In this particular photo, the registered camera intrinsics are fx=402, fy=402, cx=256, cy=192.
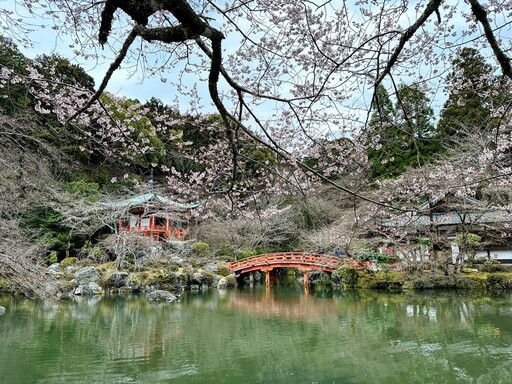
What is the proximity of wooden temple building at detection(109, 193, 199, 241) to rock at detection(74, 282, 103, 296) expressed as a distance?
2366mm

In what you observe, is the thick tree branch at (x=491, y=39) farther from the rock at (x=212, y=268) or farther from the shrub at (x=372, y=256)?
the rock at (x=212, y=268)

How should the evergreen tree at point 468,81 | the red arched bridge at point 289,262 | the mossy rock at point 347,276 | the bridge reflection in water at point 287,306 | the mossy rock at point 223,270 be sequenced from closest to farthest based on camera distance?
1. the evergreen tree at point 468,81
2. the bridge reflection in water at point 287,306
3. the mossy rock at point 347,276
4. the red arched bridge at point 289,262
5. the mossy rock at point 223,270

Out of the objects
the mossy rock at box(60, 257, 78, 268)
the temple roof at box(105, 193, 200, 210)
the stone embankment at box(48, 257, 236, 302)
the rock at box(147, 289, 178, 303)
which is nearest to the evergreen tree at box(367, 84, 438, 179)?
the rock at box(147, 289, 178, 303)

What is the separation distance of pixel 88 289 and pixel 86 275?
58cm

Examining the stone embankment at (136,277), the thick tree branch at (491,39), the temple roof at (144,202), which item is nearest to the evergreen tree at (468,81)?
the thick tree branch at (491,39)

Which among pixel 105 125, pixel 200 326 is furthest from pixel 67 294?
pixel 105 125

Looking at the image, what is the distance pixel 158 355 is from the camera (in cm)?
557

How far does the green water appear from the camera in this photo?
4.74 m

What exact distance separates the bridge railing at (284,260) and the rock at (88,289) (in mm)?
4988

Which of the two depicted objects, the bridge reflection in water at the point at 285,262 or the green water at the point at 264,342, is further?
the bridge reflection in water at the point at 285,262

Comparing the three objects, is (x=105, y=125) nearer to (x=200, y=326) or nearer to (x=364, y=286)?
(x=200, y=326)

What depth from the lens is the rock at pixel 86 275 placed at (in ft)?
40.9

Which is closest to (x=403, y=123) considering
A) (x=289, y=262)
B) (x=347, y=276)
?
(x=347, y=276)

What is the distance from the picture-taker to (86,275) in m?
12.6
